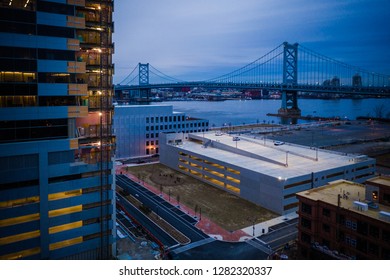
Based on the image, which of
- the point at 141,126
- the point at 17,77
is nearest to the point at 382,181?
the point at 17,77

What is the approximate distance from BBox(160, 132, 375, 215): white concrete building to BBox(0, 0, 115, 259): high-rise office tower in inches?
390

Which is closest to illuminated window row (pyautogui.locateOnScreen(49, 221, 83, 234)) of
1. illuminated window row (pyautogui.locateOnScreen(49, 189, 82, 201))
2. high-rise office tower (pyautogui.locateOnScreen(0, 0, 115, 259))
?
high-rise office tower (pyautogui.locateOnScreen(0, 0, 115, 259))

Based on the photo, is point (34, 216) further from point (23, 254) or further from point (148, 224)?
point (148, 224)

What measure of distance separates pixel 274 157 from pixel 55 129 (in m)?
15.3

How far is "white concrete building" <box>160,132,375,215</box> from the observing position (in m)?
18.5

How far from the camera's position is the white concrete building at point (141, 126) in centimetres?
3200

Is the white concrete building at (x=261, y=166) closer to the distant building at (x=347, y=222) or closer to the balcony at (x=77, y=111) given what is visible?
the distant building at (x=347, y=222)

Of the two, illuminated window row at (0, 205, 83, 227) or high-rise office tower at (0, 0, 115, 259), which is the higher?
high-rise office tower at (0, 0, 115, 259)

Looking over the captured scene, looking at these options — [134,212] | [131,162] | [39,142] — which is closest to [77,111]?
[39,142]

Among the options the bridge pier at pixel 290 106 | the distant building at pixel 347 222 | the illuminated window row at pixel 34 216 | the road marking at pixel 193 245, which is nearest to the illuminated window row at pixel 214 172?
the road marking at pixel 193 245

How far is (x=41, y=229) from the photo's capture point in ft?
33.2

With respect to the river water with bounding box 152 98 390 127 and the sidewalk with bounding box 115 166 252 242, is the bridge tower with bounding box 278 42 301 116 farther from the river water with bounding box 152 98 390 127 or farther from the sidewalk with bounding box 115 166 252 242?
the sidewalk with bounding box 115 166 252 242

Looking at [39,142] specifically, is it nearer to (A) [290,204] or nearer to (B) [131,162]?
(A) [290,204]

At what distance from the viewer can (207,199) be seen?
795 inches
